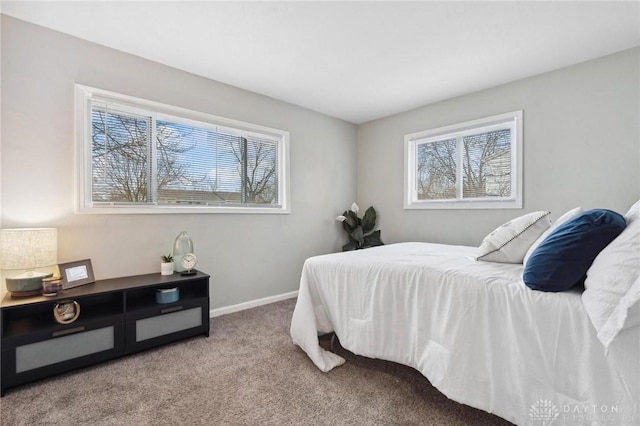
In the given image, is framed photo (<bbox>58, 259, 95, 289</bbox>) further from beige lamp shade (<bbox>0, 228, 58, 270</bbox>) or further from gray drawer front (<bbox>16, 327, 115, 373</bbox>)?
gray drawer front (<bbox>16, 327, 115, 373</bbox>)

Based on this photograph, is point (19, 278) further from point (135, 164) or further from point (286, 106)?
point (286, 106)

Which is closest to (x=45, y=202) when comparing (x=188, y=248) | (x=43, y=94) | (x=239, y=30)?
(x=43, y=94)

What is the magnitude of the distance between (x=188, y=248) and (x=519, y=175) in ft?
11.1

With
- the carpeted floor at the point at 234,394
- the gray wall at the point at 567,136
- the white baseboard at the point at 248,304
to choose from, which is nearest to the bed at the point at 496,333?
the carpeted floor at the point at 234,394

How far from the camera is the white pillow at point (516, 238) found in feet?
5.57

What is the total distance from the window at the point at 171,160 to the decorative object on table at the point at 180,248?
282mm

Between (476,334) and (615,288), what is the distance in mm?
570

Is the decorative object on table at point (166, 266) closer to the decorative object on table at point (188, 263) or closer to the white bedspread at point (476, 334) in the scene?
the decorative object on table at point (188, 263)

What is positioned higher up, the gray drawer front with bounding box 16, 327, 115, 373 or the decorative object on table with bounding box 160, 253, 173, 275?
the decorative object on table with bounding box 160, 253, 173, 275

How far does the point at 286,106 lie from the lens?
11.8 feet

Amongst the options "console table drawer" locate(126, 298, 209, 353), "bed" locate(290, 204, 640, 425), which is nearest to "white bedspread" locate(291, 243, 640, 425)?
"bed" locate(290, 204, 640, 425)

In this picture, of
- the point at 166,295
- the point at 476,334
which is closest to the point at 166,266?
the point at 166,295

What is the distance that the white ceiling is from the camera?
1943mm

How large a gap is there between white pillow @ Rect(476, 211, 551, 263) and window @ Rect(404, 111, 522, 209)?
56.5 inches
